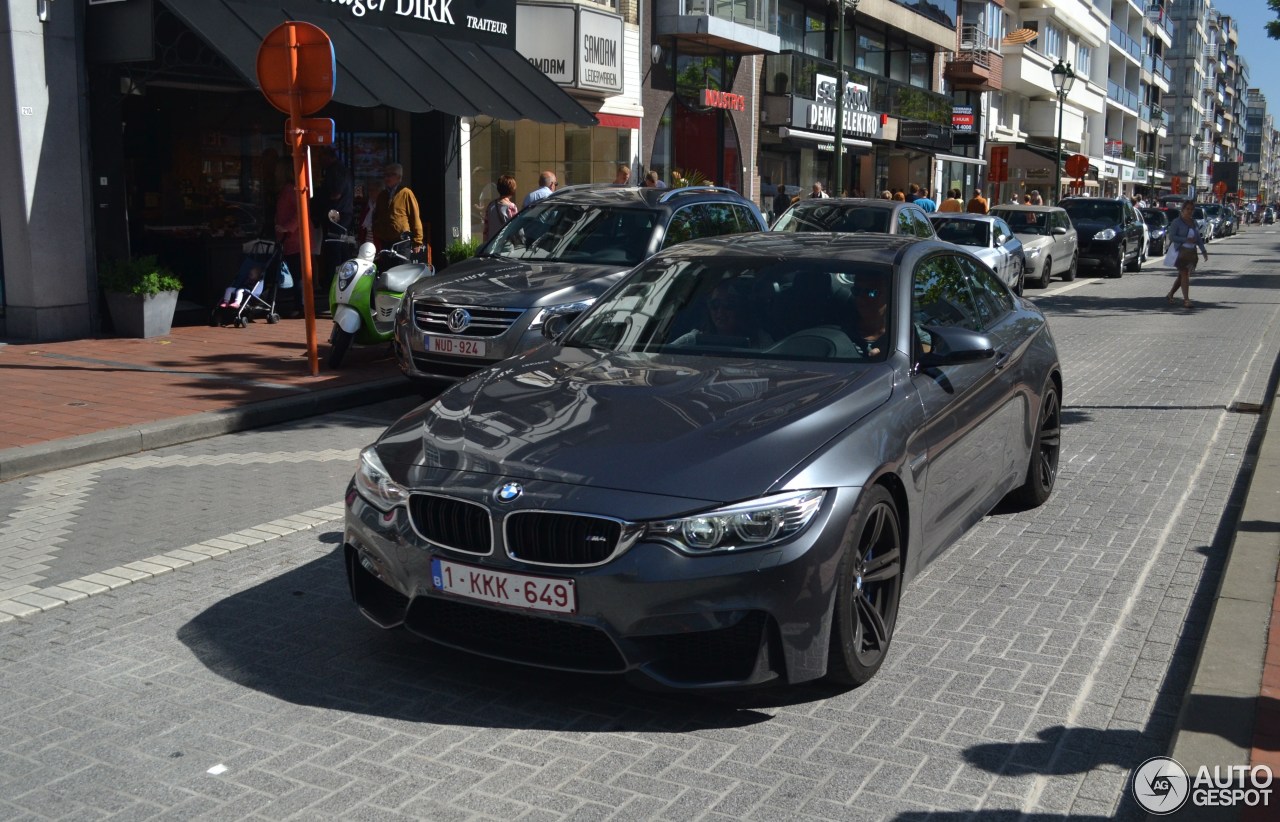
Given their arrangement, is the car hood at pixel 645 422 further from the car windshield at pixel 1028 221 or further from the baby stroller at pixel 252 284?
the car windshield at pixel 1028 221

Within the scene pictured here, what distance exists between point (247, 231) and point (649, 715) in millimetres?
13861

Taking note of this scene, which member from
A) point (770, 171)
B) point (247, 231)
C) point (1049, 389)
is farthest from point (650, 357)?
point (770, 171)

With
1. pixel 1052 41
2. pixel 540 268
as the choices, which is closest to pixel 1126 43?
pixel 1052 41

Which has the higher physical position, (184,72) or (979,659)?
(184,72)

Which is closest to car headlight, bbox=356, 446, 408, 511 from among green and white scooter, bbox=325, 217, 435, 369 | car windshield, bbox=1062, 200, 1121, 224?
green and white scooter, bbox=325, 217, 435, 369

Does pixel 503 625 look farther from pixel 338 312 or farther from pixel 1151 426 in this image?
pixel 338 312

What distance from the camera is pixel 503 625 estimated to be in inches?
170

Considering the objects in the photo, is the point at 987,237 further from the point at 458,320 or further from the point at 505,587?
the point at 505,587

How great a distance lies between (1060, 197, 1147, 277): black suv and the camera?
29953mm

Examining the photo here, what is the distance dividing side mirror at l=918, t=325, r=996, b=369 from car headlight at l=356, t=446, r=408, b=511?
2172mm

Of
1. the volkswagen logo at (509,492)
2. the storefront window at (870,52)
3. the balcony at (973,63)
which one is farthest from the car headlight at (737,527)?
the balcony at (973,63)

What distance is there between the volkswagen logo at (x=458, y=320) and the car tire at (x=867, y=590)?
5.78 meters

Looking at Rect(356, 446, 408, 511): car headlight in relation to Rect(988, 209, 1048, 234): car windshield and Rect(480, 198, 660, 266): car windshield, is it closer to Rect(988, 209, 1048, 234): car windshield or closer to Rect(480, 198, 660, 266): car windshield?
Rect(480, 198, 660, 266): car windshield

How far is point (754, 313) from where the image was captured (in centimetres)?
554
